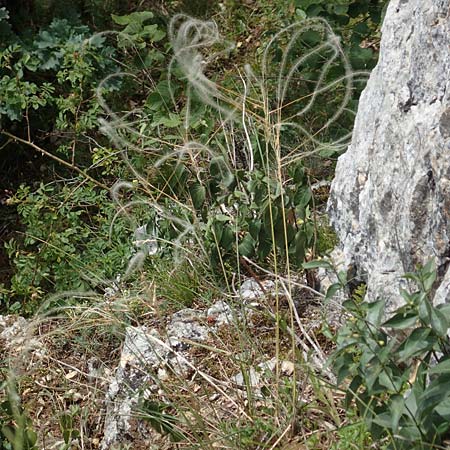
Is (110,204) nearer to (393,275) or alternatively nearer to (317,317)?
(317,317)

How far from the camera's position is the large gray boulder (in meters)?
2.72

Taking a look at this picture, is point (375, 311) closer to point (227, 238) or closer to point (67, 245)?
point (227, 238)

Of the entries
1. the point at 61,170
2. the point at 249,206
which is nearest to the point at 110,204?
the point at 61,170

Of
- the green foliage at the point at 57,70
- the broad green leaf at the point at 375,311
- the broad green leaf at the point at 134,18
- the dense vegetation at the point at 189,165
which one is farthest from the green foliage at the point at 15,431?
the broad green leaf at the point at 134,18

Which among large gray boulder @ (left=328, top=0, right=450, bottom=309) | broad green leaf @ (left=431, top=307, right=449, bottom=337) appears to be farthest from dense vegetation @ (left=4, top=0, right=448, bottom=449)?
large gray boulder @ (left=328, top=0, right=450, bottom=309)

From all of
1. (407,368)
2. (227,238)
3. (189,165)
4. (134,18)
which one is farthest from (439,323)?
(134,18)

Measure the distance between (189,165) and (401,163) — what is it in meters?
1.55

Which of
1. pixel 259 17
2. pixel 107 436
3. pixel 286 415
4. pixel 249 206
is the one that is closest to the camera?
pixel 286 415

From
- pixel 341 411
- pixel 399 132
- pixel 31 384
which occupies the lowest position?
pixel 31 384

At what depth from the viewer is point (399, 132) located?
2.98 meters

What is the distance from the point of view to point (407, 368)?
240cm

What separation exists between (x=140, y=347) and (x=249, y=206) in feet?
2.19

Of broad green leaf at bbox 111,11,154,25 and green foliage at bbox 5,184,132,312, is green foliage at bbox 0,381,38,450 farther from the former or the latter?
broad green leaf at bbox 111,11,154,25

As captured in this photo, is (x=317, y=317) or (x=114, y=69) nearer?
(x=317, y=317)
